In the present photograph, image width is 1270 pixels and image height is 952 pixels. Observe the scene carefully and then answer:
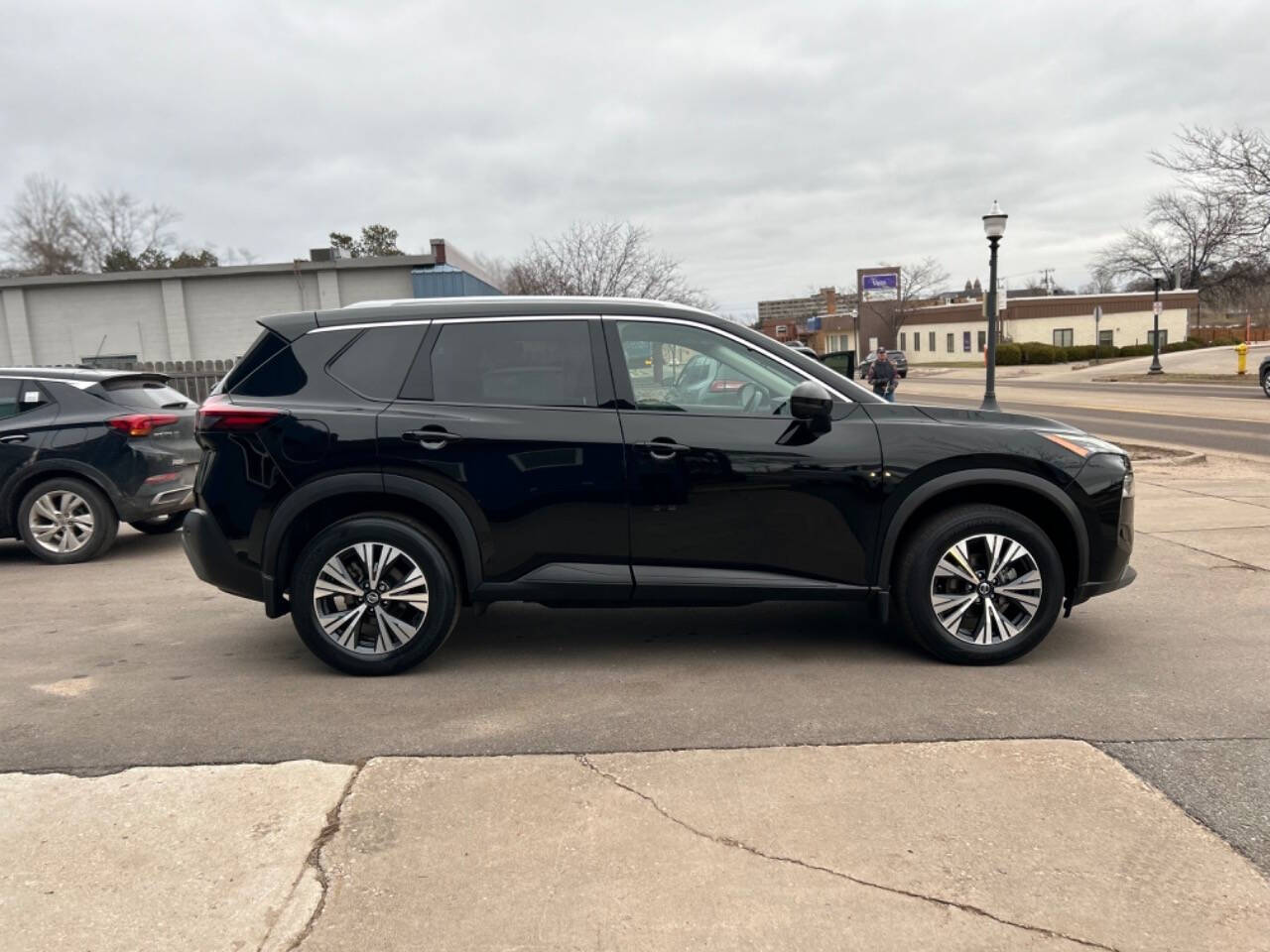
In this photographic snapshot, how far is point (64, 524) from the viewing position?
7.93 m

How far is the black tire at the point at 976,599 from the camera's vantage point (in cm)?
467

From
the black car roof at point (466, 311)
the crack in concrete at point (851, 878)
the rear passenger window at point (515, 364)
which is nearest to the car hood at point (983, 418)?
the black car roof at point (466, 311)

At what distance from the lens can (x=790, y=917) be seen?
2.72 metres

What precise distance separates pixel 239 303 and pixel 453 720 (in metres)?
25.3

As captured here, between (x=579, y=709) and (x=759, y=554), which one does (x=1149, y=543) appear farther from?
(x=579, y=709)

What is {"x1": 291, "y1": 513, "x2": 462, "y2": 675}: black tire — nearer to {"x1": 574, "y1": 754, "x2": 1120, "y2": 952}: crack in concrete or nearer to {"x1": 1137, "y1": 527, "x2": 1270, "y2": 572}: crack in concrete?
{"x1": 574, "y1": 754, "x2": 1120, "y2": 952}: crack in concrete

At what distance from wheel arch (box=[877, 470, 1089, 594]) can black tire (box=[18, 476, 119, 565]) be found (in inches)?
254

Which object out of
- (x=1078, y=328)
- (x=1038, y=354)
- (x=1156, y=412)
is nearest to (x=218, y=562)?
(x=1156, y=412)

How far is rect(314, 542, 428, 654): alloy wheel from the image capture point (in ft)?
15.3

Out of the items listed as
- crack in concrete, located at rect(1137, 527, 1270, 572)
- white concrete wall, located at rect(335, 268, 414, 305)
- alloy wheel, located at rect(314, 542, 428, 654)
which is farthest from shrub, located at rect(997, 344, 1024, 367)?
alloy wheel, located at rect(314, 542, 428, 654)

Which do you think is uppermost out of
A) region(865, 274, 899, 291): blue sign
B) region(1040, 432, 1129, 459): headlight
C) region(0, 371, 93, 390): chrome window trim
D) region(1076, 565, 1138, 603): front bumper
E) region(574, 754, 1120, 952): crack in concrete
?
region(865, 274, 899, 291): blue sign

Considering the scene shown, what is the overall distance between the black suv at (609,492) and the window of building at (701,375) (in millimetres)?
12

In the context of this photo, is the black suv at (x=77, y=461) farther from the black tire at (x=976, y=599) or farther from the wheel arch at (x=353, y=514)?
the black tire at (x=976, y=599)

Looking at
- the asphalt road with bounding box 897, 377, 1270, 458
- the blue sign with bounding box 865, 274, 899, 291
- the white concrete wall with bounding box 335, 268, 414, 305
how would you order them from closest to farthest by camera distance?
1. the asphalt road with bounding box 897, 377, 1270, 458
2. the white concrete wall with bounding box 335, 268, 414, 305
3. the blue sign with bounding box 865, 274, 899, 291
